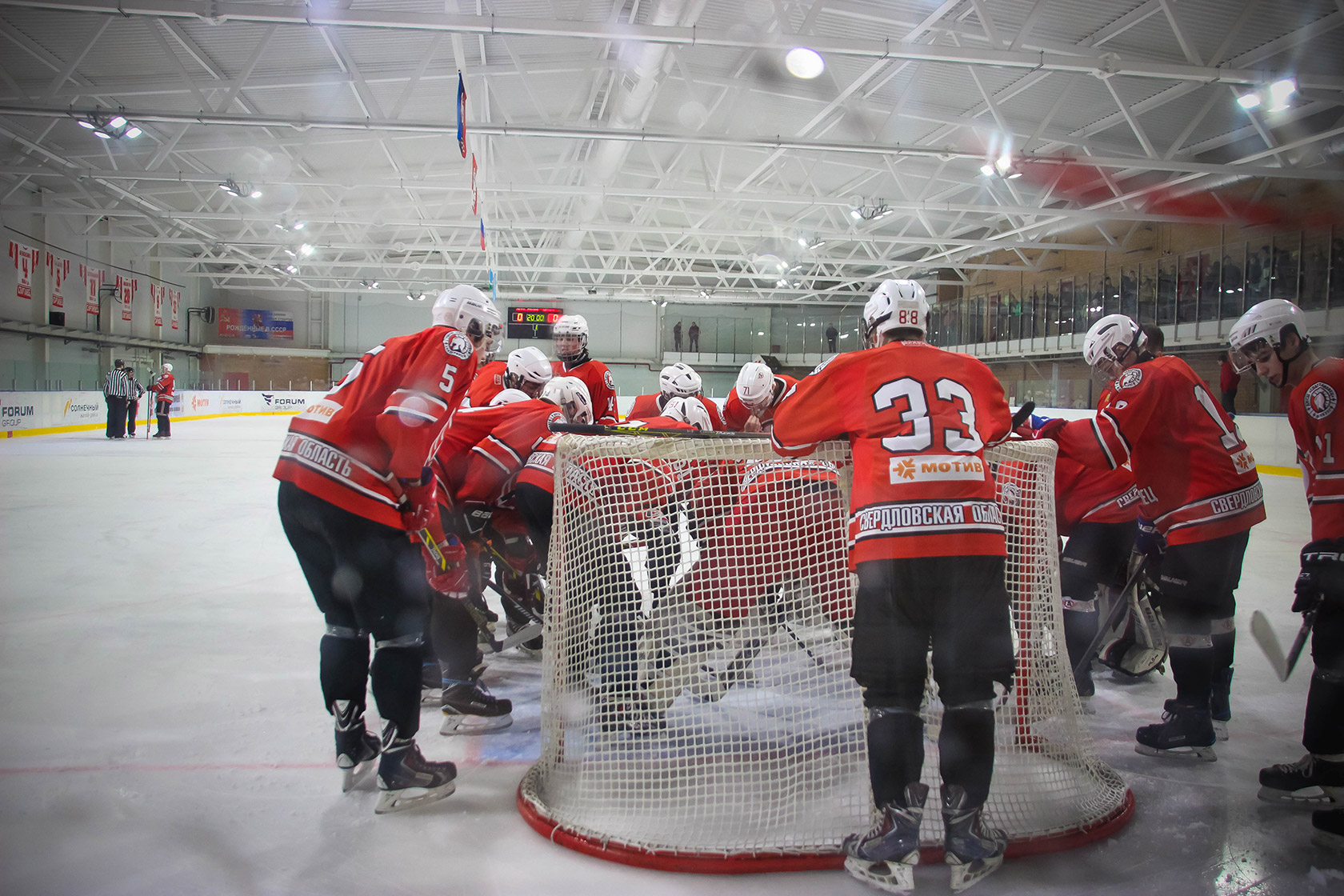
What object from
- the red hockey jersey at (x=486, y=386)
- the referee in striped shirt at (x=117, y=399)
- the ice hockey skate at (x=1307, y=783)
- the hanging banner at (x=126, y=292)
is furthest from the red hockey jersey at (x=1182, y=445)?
the hanging banner at (x=126, y=292)

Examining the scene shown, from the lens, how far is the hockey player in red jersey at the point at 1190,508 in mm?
2406

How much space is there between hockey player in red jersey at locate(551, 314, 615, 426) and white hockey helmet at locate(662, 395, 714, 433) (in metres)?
0.60

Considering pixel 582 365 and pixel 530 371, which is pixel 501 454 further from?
pixel 582 365

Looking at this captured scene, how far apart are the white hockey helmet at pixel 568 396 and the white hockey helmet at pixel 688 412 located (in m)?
0.66

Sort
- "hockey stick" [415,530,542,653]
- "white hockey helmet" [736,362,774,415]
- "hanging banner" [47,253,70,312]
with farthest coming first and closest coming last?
"hanging banner" [47,253,70,312] < "white hockey helmet" [736,362,774,415] < "hockey stick" [415,530,542,653]

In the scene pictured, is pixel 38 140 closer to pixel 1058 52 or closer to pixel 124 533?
pixel 124 533

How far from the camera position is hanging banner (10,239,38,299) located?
1644 centimetres

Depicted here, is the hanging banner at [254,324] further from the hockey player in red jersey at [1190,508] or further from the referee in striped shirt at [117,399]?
the hockey player in red jersey at [1190,508]

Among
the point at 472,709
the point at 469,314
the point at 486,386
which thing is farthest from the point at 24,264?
the point at 469,314

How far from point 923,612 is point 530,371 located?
2.13 metres

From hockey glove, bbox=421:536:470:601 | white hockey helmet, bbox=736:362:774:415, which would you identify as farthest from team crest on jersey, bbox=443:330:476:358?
white hockey helmet, bbox=736:362:774:415

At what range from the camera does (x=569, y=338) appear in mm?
4629

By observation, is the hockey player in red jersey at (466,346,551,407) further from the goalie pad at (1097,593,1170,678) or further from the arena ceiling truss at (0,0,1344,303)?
the arena ceiling truss at (0,0,1344,303)

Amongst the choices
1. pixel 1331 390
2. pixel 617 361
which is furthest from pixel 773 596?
pixel 617 361
